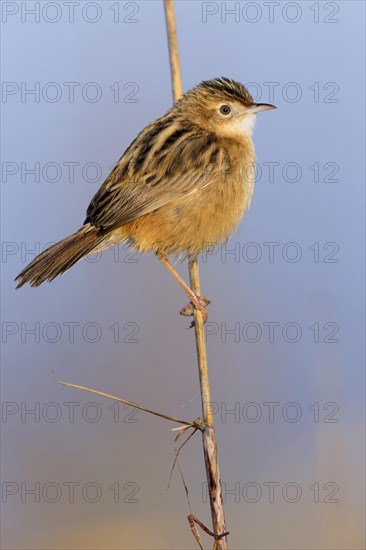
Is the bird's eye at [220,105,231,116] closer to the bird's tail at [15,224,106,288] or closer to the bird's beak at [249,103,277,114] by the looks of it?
the bird's beak at [249,103,277,114]

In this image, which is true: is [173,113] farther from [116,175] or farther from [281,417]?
[281,417]

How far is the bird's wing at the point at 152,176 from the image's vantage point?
13.8ft

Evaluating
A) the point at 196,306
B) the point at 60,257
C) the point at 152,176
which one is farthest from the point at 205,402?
the point at 152,176

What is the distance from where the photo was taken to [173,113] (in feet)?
16.0

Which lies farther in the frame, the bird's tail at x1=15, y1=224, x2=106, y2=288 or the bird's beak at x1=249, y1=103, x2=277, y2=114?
the bird's beak at x1=249, y1=103, x2=277, y2=114

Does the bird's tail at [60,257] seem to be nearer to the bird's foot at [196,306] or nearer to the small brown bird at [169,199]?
the small brown bird at [169,199]

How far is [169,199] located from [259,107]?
93 cm

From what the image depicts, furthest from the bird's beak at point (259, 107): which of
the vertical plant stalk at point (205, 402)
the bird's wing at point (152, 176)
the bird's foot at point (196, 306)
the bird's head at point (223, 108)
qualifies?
the bird's foot at point (196, 306)

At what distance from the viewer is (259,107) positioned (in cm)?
471

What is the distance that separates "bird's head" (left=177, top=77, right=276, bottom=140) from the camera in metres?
4.75

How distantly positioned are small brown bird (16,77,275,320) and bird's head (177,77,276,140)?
35 millimetres

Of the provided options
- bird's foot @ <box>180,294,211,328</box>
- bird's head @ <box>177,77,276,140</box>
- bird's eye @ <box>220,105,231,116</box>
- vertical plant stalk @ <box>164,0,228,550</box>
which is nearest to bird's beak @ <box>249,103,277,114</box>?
bird's head @ <box>177,77,276,140</box>

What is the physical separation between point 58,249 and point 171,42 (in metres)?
1.25

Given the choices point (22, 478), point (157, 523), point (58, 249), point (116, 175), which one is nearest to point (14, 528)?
point (22, 478)
